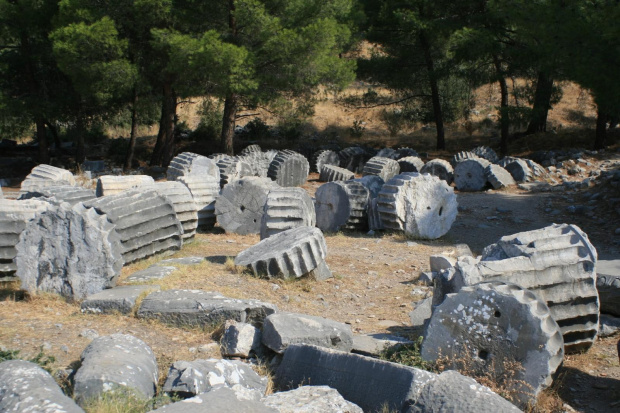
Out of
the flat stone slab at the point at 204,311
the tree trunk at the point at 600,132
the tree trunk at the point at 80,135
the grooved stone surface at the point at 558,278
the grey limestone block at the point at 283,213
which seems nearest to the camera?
the grooved stone surface at the point at 558,278

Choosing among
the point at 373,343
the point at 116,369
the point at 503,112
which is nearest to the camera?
the point at 116,369

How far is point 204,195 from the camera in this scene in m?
10.9

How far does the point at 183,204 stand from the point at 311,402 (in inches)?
237

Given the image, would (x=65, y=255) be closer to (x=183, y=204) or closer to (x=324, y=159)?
(x=183, y=204)

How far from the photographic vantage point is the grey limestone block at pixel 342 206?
35.5 ft

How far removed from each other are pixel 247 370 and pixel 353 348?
3.32 feet

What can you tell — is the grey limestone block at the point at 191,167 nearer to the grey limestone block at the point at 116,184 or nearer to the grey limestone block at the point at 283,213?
the grey limestone block at the point at 116,184

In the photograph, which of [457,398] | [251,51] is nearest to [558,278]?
[457,398]

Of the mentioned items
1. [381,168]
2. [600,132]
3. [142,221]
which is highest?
[600,132]

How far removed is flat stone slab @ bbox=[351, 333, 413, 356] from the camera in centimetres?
516

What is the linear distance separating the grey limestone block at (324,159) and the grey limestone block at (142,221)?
10944mm

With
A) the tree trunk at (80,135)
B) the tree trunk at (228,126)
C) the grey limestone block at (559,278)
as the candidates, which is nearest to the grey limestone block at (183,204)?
the grey limestone block at (559,278)

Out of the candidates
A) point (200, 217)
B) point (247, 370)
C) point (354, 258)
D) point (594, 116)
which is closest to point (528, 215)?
point (354, 258)

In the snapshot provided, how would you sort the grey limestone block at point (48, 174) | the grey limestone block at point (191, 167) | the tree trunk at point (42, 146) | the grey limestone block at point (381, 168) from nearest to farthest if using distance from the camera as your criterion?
1. the grey limestone block at point (48, 174)
2. the grey limestone block at point (191, 167)
3. the grey limestone block at point (381, 168)
4. the tree trunk at point (42, 146)
